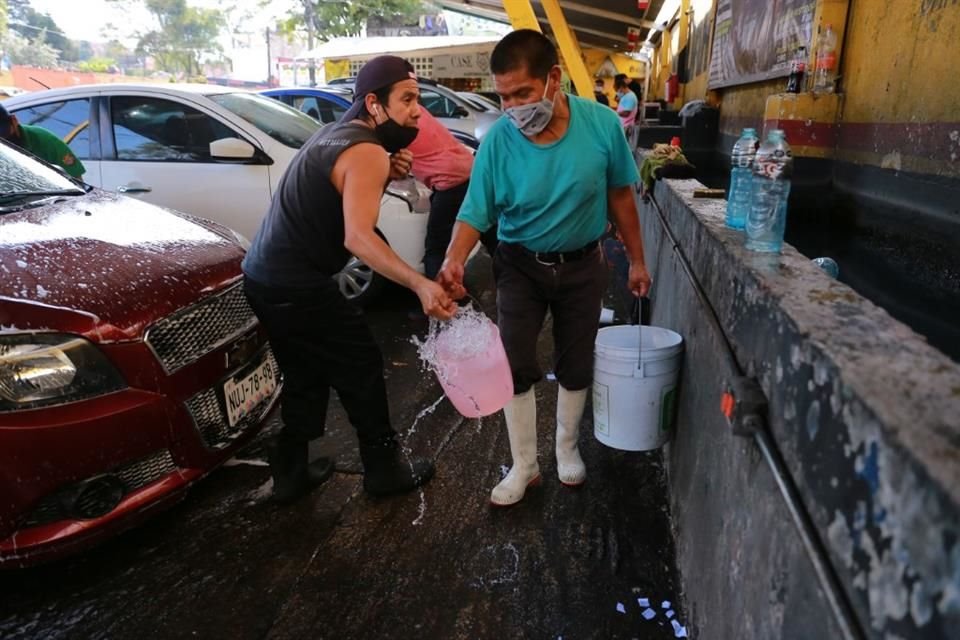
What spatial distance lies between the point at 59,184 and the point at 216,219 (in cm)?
174

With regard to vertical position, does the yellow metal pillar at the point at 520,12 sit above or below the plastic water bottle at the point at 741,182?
above

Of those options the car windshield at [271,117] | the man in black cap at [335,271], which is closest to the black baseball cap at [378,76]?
the man in black cap at [335,271]

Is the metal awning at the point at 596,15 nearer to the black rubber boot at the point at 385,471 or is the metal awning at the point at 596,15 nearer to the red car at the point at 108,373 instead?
the red car at the point at 108,373

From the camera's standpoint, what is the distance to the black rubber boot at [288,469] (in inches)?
116

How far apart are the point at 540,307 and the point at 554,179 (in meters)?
0.58

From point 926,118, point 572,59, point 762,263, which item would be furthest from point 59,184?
point 572,59

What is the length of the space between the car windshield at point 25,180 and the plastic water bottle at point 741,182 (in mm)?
3359

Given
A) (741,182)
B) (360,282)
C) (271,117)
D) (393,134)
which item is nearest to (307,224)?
(393,134)

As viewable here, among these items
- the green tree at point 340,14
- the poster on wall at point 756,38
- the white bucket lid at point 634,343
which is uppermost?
the green tree at point 340,14

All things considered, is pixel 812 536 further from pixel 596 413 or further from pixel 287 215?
pixel 287 215

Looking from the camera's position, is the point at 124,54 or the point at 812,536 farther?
the point at 124,54

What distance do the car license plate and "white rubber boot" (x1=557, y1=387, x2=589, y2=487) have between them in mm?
1421

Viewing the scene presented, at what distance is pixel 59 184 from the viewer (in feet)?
11.8

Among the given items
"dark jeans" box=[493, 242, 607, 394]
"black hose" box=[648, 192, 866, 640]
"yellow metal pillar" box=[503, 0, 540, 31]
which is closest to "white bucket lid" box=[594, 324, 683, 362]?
"dark jeans" box=[493, 242, 607, 394]
